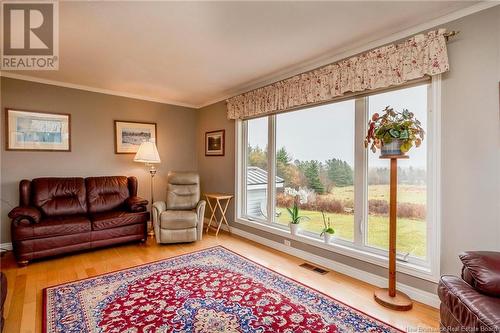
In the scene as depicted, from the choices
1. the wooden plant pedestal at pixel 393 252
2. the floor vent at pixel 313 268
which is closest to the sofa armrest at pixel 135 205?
the floor vent at pixel 313 268

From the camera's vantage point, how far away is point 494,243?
1.84 meters

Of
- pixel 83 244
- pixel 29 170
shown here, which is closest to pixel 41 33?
pixel 29 170

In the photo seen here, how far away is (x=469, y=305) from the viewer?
1.33m

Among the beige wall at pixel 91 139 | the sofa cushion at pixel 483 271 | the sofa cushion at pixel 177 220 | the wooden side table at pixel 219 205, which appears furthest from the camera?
the wooden side table at pixel 219 205

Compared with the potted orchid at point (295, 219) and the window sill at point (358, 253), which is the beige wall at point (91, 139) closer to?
the window sill at point (358, 253)

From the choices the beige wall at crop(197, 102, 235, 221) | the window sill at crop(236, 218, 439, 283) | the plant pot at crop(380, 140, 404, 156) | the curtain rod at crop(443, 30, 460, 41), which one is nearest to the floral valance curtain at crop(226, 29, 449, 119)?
the curtain rod at crop(443, 30, 460, 41)

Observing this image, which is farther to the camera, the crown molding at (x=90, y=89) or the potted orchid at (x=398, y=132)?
the crown molding at (x=90, y=89)

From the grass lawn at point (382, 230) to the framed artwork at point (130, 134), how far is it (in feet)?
10.1

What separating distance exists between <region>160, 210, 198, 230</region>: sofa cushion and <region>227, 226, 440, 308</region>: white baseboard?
955mm

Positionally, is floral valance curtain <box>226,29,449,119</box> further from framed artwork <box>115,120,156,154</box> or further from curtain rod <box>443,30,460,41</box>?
framed artwork <box>115,120,156,154</box>

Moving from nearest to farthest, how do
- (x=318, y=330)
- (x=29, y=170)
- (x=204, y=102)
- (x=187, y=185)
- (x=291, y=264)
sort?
(x=318, y=330) → (x=291, y=264) → (x=29, y=170) → (x=187, y=185) → (x=204, y=102)

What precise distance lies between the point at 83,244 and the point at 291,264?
2752 mm

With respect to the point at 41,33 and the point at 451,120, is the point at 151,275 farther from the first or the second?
the point at 451,120

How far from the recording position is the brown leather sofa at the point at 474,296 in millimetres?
1241
